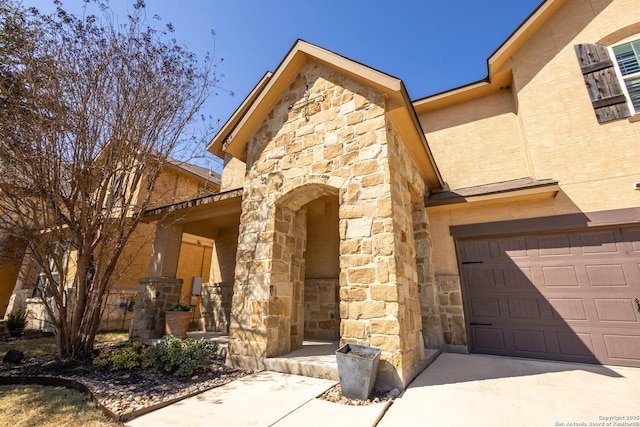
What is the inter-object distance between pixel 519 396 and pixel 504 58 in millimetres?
7285

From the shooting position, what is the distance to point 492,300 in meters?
5.77

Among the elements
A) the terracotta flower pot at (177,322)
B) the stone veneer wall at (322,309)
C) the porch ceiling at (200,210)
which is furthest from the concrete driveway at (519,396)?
the terracotta flower pot at (177,322)

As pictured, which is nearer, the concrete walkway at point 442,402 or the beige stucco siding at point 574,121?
the concrete walkway at point 442,402

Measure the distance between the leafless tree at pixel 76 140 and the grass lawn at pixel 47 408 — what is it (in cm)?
143

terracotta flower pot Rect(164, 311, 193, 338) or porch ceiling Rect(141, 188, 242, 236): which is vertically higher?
porch ceiling Rect(141, 188, 242, 236)

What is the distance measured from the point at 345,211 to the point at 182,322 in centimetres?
503

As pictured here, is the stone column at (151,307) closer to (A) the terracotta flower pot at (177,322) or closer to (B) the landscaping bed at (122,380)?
(A) the terracotta flower pot at (177,322)

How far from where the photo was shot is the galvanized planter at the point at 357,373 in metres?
3.19

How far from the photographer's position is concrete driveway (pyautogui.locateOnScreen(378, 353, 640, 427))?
2732 mm

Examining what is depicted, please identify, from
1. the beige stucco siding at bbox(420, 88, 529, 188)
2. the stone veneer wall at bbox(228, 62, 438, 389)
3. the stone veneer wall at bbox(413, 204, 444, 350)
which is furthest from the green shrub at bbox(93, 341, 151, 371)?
the beige stucco siding at bbox(420, 88, 529, 188)

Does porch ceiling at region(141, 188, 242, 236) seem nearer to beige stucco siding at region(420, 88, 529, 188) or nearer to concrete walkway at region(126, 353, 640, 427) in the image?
A: concrete walkway at region(126, 353, 640, 427)

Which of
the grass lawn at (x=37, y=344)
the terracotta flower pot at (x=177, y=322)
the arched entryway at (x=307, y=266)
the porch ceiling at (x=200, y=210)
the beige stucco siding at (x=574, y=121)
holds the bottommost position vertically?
the grass lawn at (x=37, y=344)

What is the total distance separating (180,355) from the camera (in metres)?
4.45

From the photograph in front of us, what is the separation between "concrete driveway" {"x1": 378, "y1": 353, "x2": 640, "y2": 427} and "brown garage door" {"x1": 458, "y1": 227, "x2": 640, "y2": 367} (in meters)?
0.47
